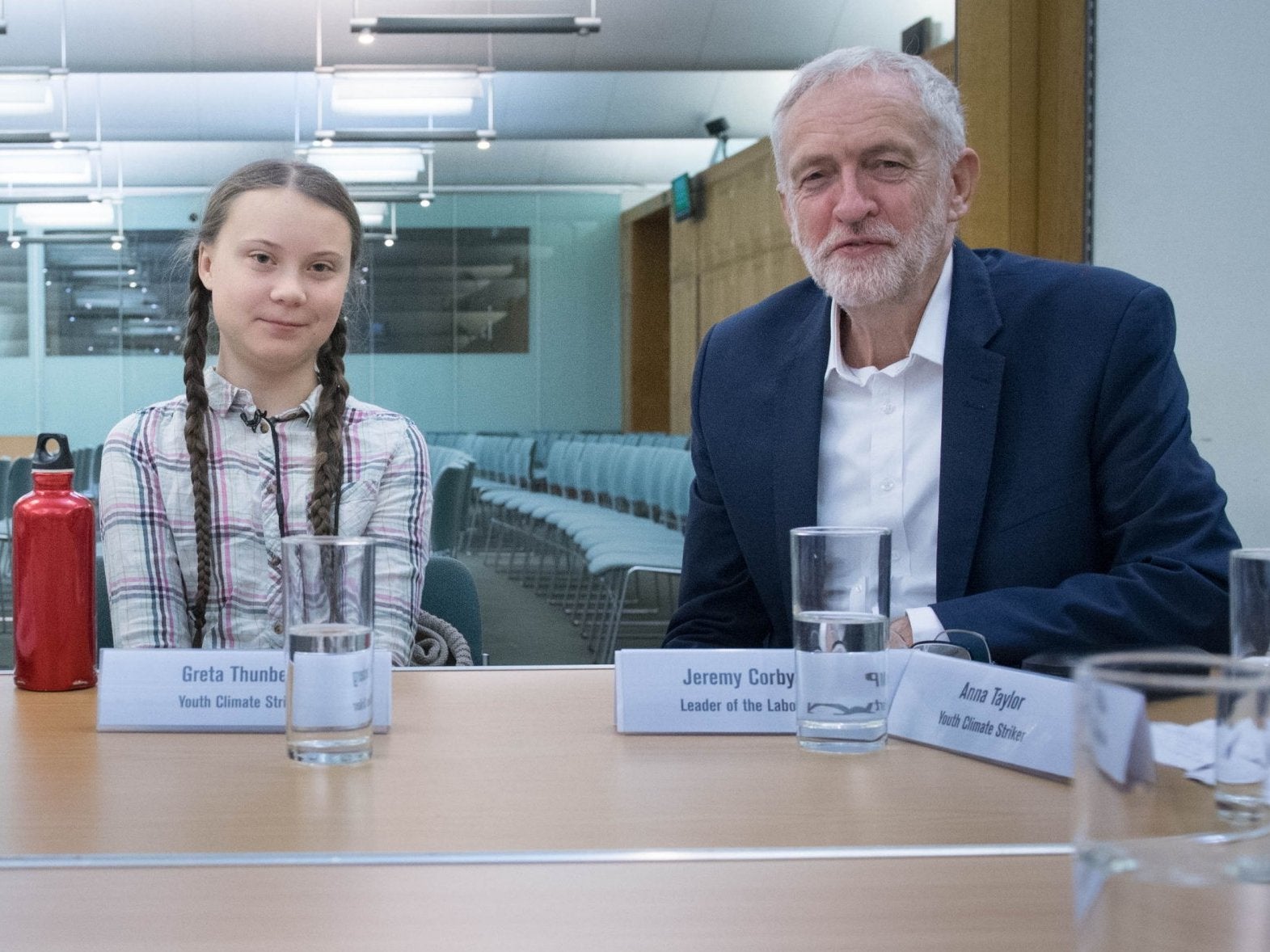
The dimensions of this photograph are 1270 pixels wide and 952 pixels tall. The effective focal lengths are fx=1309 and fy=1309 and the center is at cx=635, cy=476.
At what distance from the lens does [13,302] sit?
13859mm

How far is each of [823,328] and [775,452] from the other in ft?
0.67

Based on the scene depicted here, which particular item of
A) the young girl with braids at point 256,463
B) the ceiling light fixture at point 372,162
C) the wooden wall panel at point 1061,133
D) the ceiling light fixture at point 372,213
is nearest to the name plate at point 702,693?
the young girl with braids at point 256,463

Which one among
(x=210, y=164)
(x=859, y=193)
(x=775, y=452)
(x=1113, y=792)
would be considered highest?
(x=210, y=164)

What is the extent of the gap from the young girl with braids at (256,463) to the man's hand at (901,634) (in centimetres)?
58

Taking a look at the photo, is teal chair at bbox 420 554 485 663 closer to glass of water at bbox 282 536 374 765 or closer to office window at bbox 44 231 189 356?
glass of water at bbox 282 536 374 765

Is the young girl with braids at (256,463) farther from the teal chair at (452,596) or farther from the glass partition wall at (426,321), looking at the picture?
the glass partition wall at (426,321)

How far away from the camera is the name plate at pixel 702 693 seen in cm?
111

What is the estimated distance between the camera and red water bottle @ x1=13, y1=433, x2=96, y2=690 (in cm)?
124

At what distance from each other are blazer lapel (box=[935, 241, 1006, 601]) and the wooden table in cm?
60

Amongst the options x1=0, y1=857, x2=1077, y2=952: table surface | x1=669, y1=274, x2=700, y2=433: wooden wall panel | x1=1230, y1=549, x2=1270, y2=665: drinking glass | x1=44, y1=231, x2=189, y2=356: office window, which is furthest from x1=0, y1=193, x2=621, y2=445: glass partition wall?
x1=0, y1=857, x2=1077, y2=952: table surface

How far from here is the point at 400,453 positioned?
5.77 ft

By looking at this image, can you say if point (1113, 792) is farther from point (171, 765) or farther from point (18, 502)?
point (18, 502)

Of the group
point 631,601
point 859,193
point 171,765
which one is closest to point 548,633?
point 631,601

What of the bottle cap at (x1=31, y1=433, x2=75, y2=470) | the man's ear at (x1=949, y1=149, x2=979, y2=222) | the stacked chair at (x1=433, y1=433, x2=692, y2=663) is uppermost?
the man's ear at (x1=949, y1=149, x2=979, y2=222)
